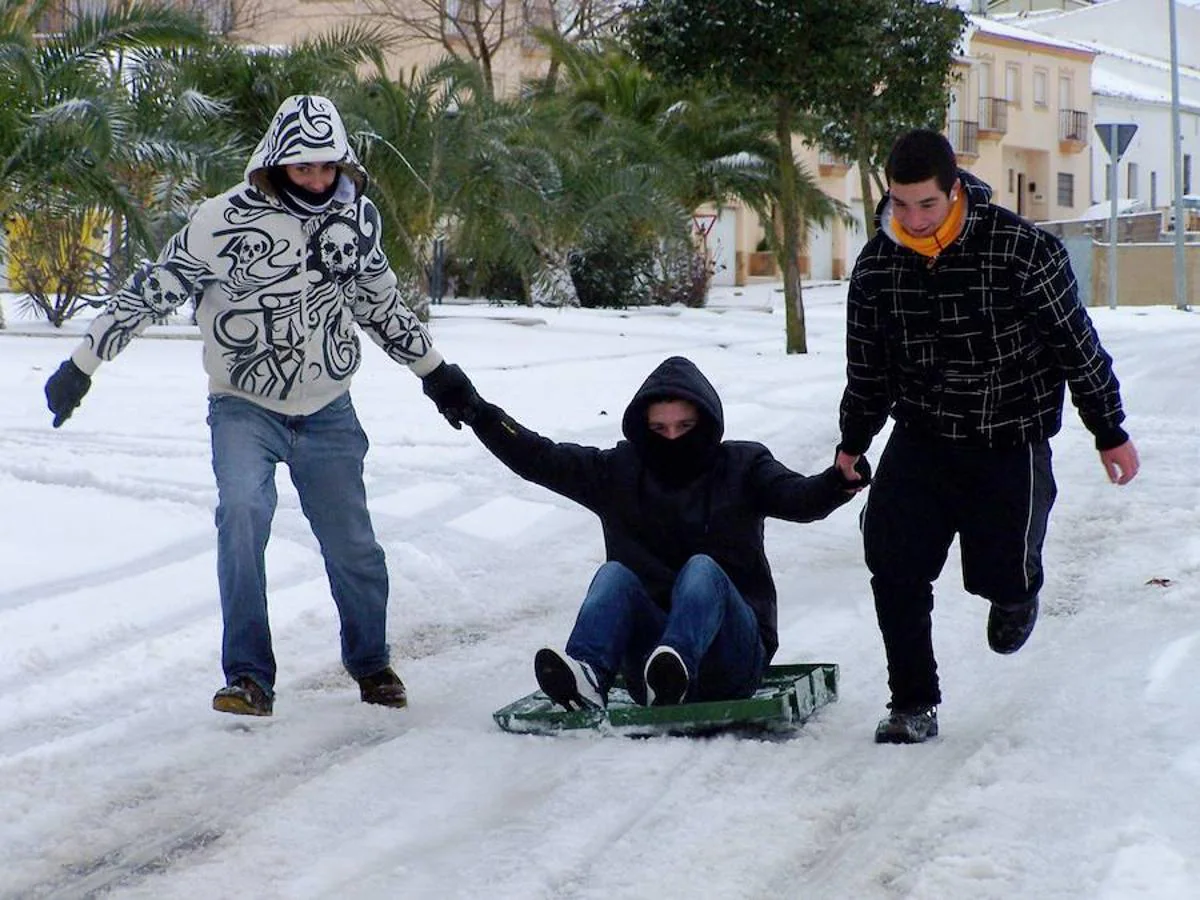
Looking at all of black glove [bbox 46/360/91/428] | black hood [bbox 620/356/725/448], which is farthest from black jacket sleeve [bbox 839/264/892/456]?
black glove [bbox 46/360/91/428]

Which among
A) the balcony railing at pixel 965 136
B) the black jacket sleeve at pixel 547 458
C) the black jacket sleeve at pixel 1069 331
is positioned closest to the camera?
the black jacket sleeve at pixel 1069 331

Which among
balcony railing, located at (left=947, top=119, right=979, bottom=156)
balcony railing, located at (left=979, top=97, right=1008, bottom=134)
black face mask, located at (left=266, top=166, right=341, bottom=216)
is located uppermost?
balcony railing, located at (left=979, top=97, right=1008, bottom=134)

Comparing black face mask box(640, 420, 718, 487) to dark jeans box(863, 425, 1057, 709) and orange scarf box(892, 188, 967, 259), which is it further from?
orange scarf box(892, 188, 967, 259)

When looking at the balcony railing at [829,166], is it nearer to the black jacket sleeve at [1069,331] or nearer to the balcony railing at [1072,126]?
the balcony railing at [1072,126]

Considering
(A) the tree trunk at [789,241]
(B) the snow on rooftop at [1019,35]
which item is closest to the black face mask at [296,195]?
(A) the tree trunk at [789,241]

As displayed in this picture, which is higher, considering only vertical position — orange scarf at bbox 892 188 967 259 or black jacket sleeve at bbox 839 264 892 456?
orange scarf at bbox 892 188 967 259

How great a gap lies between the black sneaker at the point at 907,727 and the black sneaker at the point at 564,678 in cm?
76

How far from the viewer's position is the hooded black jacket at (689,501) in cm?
496

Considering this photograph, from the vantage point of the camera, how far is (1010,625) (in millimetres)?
4895

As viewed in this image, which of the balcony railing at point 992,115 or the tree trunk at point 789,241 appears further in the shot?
the balcony railing at point 992,115

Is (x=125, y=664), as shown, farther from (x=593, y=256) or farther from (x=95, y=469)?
(x=593, y=256)

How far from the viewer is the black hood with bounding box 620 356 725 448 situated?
4953 millimetres

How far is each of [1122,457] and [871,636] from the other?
176 centimetres

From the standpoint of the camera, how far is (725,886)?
3533 mm
